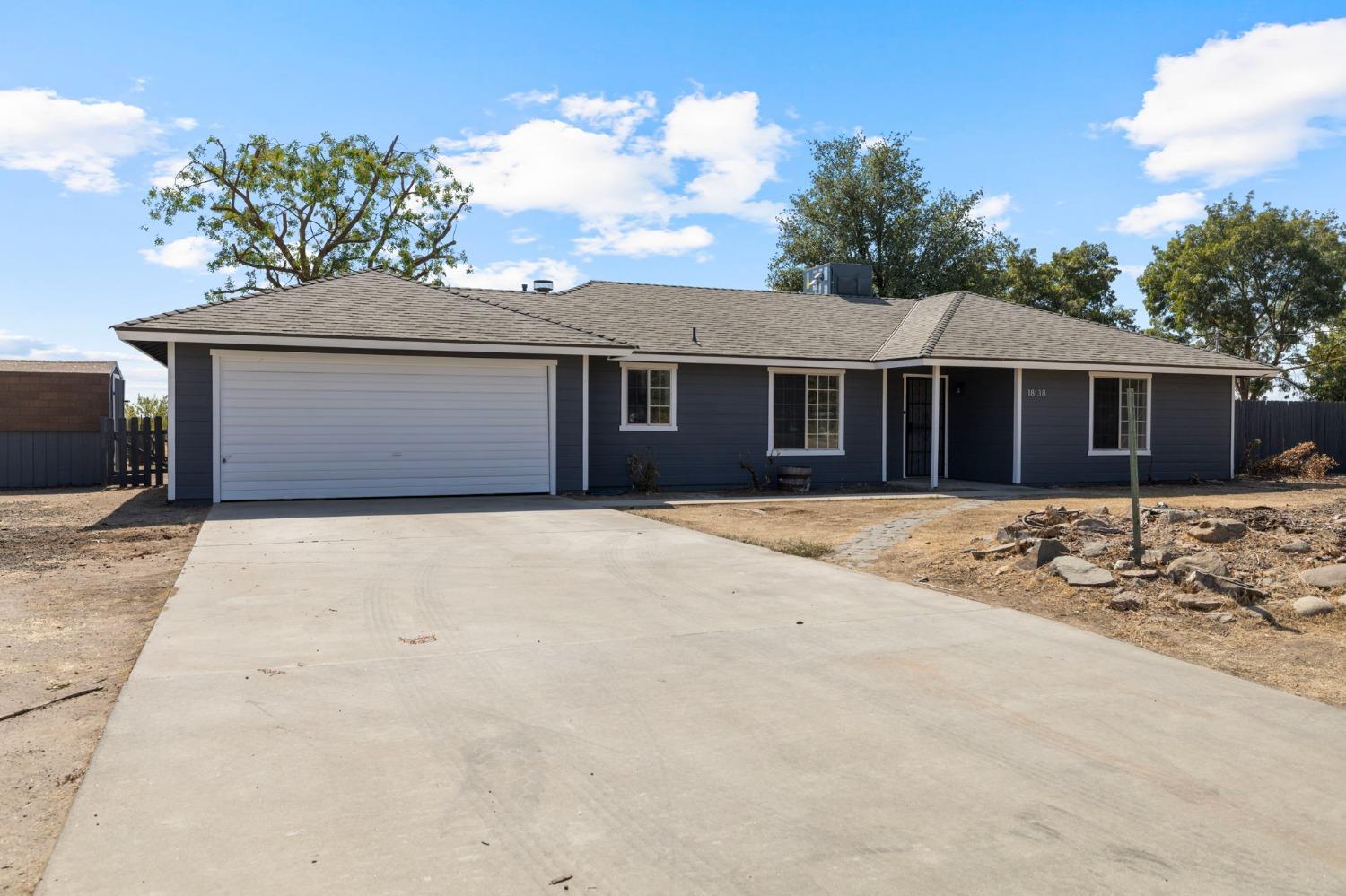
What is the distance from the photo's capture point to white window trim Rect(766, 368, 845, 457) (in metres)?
17.9

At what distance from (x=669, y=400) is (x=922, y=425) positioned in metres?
6.05

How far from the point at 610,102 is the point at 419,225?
46.7 ft

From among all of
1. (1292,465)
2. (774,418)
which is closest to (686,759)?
(774,418)

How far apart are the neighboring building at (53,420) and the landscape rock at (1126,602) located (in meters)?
19.1

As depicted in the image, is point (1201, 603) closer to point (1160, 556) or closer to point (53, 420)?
point (1160, 556)

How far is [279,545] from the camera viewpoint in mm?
9375

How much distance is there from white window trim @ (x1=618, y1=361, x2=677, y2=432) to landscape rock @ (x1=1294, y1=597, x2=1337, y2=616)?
38.3 ft

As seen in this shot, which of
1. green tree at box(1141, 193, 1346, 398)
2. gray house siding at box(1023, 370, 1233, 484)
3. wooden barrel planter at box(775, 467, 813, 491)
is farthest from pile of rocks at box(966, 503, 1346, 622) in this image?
green tree at box(1141, 193, 1346, 398)

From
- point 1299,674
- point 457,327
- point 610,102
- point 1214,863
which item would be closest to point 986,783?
point 1214,863

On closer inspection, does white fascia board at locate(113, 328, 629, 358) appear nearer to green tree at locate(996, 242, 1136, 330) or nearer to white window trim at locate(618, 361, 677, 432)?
white window trim at locate(618, 361, 677, 432)

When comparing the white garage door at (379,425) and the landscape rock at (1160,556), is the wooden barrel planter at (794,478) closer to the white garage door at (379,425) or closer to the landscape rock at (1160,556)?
the white garage door at (379,425)

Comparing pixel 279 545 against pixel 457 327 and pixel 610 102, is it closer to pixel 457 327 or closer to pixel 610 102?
pixel 457 327

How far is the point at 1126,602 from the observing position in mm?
6594

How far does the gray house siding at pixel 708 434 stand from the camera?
55.0 feet
